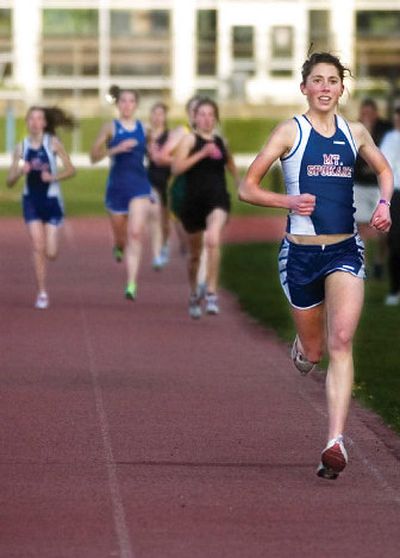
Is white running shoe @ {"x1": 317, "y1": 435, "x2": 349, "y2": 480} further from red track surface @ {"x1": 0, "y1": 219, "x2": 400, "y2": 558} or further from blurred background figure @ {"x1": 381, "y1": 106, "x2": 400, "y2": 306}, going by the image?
blurred background figure @ {"x1": 381, "y1": 106, "x2": 400, "y2": 306}

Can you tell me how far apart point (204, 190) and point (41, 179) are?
77.6 inches

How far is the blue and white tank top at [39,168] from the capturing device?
1858 cm

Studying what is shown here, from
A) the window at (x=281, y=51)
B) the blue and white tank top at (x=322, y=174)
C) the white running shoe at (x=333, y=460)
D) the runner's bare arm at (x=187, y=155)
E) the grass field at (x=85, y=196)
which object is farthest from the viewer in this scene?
the window at (x=281, y=51)

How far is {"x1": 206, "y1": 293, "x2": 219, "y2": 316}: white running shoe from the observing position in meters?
17.8

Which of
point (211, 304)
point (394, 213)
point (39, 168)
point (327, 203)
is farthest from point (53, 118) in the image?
point (327, 203)

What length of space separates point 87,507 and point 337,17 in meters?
45.9

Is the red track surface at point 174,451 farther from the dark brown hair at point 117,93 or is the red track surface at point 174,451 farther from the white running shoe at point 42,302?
the dark brown hair at point 117,93

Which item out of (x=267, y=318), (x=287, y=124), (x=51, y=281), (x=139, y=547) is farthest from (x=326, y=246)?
(x=51, y=281)

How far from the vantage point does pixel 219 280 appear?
875 inches

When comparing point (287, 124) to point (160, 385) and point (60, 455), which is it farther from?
point (160, 385)

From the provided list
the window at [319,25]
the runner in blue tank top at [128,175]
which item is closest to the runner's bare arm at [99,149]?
the runner in blue tank top at [128,175]

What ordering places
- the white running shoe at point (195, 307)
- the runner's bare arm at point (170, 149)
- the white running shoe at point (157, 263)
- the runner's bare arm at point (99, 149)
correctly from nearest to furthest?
the white running shoe at point (195, 307) → the runner's bare arm at point (99, 149) → the runner's bare arm at point (170, 149) → the white running shoe at point (157, 263)

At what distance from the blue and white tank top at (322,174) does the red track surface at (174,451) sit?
1.24 m

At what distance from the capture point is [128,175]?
62.4ft
